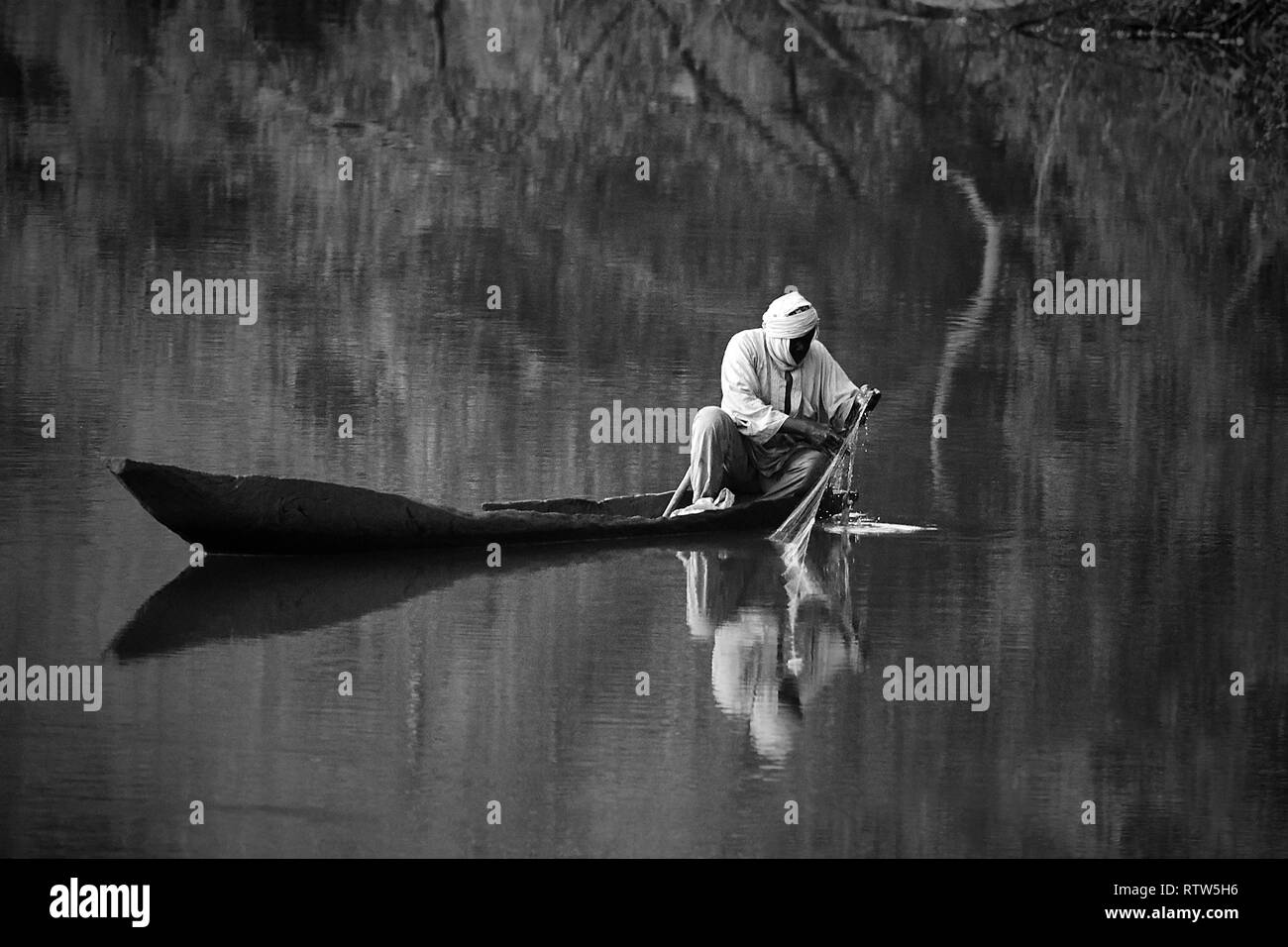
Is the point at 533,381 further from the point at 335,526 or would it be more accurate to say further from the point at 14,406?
the point at 335,526

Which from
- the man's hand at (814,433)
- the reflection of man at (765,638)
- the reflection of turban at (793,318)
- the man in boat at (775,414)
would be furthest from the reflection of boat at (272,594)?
the reflection of turban at (793,318)

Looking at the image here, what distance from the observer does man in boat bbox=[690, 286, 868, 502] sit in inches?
247

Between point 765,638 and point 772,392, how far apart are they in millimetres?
1539

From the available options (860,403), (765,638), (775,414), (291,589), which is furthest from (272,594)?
(860,403)

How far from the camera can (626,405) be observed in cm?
813

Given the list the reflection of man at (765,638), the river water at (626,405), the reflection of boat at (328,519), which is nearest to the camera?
the river water at (626,405)

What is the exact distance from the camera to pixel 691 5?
11219 mm

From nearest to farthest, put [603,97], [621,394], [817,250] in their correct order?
[621,394] → [817,250] → [603,97]

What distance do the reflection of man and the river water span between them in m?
0.02

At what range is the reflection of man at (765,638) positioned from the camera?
14.8 feet

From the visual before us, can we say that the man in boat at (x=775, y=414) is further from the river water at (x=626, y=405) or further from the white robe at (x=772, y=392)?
the river water at (x=626, y=405)
